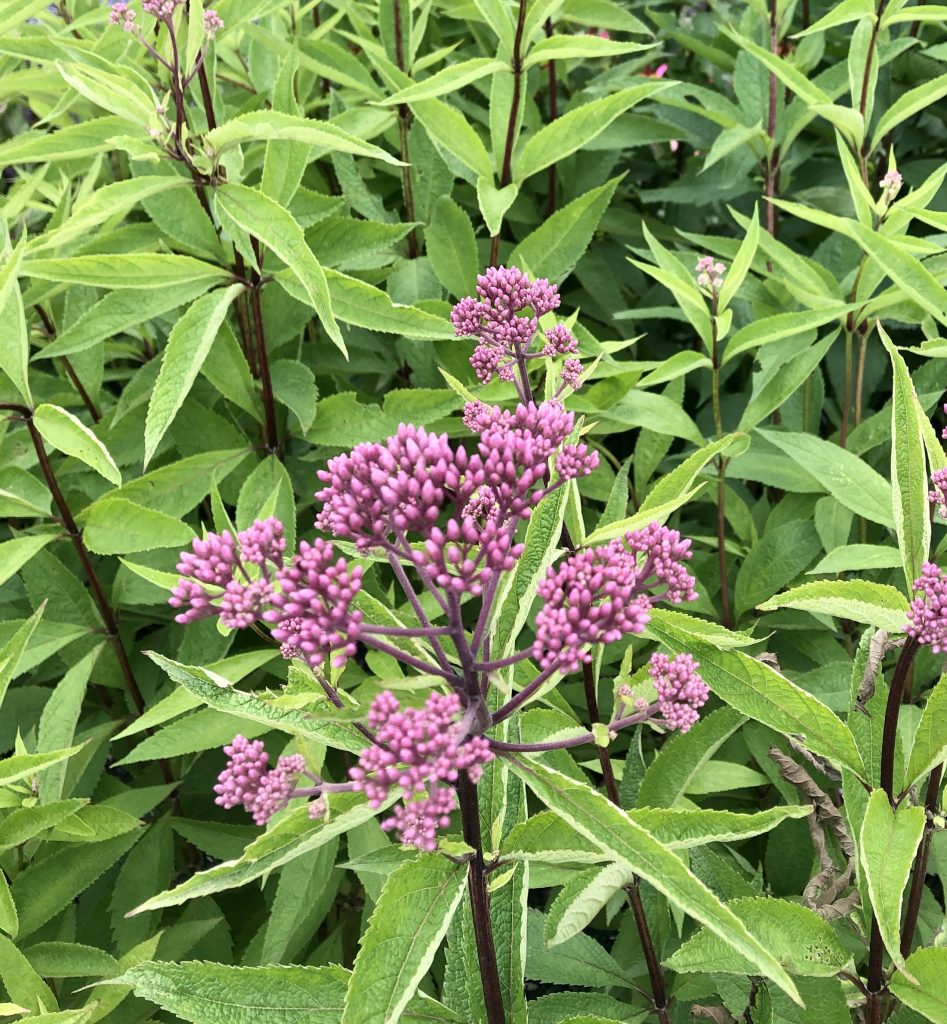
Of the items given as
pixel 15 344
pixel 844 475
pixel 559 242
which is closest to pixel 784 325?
pixel 844 475

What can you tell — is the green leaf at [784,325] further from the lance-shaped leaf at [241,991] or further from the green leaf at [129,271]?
the lance-shaped leaf at [241,991]

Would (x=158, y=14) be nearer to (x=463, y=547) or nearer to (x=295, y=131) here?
(x=295, y=131)

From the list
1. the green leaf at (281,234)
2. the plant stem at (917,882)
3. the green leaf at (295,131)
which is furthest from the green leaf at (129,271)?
the plant stem at (917,882)

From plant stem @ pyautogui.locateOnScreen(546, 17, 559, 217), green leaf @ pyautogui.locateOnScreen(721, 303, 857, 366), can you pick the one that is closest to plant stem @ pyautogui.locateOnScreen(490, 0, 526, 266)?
plant stem @ pyautogui.locateOnScreen(546, 17, 559, 217)

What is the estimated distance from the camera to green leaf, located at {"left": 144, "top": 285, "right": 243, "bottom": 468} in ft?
4.78

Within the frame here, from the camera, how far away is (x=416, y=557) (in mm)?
839

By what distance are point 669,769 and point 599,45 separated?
1.26 m

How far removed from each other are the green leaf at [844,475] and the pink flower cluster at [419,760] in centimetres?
97

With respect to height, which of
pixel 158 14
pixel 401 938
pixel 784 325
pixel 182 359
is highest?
pixel 158 14

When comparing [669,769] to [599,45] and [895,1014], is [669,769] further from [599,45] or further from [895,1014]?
[599,45]

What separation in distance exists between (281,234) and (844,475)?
0.98 metres

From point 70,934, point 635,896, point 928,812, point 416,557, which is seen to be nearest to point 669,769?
point 635,896

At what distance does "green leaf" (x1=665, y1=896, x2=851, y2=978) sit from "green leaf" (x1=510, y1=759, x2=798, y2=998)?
1.00 ft

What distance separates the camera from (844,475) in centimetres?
162
